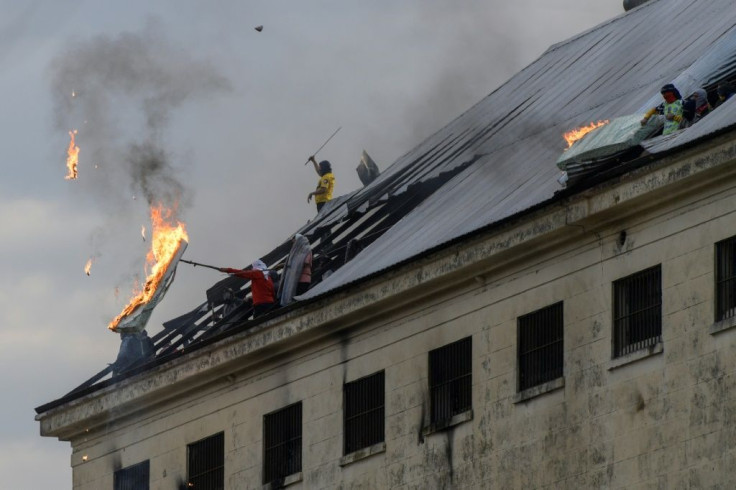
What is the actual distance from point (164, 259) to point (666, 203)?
724 inches

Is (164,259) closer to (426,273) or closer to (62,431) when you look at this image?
(62,431)

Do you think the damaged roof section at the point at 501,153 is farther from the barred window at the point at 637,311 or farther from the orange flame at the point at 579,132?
the barred window at the point at 637,311

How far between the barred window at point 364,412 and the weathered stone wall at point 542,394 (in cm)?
20

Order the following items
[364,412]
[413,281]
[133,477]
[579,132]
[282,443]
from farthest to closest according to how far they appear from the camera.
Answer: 1. [133,477]
2. [282,443]
3. [579,132]
4. [364,412]
5. [413,281]

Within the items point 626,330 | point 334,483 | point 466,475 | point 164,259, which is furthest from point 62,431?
point 626,330

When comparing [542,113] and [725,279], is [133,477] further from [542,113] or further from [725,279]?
[725,279]

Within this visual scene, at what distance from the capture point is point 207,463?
218ft

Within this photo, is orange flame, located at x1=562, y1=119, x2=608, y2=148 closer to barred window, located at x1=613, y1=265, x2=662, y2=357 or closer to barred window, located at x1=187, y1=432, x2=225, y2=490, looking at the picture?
barred window, located at x1=613, y1=265, x2=662, y2=357

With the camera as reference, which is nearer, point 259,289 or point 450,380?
point 450,380

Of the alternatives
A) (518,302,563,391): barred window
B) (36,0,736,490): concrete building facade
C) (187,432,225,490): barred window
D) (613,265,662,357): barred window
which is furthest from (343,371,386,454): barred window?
(613,265,662,357): barred window

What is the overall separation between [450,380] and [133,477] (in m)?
11.8

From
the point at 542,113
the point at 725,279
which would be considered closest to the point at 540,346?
the point at 725,279

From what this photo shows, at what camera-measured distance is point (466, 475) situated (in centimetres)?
5862

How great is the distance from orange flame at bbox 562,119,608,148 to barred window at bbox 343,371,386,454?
21.7ft
